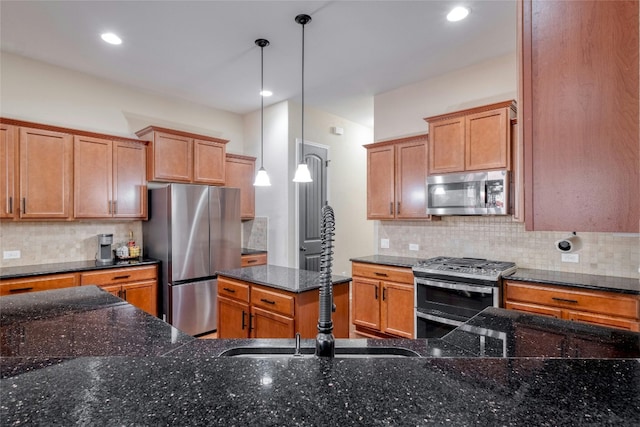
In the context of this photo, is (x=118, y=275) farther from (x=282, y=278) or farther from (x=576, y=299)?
(x=576, y=299)

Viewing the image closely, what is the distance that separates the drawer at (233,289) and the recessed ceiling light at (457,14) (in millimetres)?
2770

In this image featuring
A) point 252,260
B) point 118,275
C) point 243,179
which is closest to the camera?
point 118,275

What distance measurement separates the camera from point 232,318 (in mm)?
2857

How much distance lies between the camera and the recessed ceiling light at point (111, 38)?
9.77 feet

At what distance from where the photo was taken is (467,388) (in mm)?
699

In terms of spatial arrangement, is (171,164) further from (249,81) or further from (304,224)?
(304,224)

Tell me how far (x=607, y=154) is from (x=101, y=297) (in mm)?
2306

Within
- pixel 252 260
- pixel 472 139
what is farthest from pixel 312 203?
pixel 472 139

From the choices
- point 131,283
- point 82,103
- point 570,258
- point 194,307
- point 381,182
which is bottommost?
point 194,307

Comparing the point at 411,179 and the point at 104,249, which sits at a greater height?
the point at 411,179

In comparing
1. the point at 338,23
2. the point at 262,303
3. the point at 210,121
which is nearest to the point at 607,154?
the point at 262,303

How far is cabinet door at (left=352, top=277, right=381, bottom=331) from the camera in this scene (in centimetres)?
367

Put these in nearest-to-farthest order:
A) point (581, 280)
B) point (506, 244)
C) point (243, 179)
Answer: point (581, 280), point (506, 244), point (243, 179)

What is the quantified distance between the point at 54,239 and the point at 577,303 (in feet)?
16.2
